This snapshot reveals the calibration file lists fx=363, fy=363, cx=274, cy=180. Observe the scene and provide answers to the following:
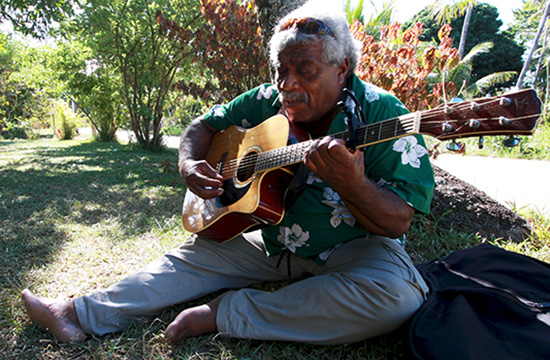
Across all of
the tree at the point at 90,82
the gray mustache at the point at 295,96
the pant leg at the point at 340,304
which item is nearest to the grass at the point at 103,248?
the pant leg at the point at 340,304

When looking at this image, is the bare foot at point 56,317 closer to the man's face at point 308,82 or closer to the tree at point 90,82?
the man's face at point 308,82

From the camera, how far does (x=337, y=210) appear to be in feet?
5.96

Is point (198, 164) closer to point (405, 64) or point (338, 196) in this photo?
point (338, 196)

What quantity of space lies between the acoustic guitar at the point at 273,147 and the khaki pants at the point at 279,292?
0.19 metres

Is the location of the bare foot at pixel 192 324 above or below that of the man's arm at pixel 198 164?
below

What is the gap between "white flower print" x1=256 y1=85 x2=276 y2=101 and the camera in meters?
2.26

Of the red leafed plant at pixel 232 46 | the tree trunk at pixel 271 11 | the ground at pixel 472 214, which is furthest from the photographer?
the red leafed plant at pixel 232 46

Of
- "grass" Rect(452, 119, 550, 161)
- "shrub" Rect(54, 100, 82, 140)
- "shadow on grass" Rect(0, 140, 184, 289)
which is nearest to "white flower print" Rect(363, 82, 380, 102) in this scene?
"shadow on grass" Rect(0, 140, 184, 289)

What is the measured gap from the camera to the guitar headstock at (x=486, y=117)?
4.14 feet

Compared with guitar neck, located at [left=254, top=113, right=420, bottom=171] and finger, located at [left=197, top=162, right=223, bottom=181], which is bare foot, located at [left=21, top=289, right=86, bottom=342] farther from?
guitar neck, located at [left=254, top=113, right=420, bottom=171]

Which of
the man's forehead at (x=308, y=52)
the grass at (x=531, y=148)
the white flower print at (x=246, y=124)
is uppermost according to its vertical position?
the man's forehead at (x=308, y=52)

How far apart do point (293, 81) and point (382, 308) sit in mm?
1126

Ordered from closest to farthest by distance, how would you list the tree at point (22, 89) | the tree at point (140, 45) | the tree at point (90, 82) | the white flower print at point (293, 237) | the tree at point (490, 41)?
1. the white flower print at point (293, 237)
2. the tree at point (140, 45)
3. the tree at point (90, 82)
4. the tree at point (22, 89)
5. the tree at point (490, 41)

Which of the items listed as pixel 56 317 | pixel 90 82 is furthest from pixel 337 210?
pixel 90 82
